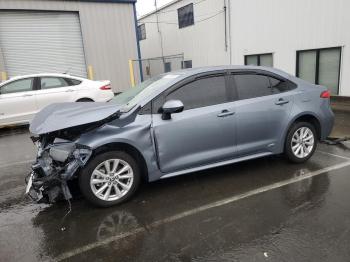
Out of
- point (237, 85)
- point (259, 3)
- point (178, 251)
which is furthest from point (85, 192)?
point (259, 3)

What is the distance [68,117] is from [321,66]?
34.8ft

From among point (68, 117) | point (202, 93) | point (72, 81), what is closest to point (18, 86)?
point (72, 81)

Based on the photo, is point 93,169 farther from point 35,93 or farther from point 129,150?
point 35,93

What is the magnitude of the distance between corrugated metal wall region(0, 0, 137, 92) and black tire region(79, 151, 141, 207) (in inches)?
480

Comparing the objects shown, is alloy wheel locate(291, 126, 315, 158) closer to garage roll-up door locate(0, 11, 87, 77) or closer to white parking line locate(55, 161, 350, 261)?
white parking line locate(55, 161, 350, 261)

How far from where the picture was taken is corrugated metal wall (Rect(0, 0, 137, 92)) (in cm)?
1468

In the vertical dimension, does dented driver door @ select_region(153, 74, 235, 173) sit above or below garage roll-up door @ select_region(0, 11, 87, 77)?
below

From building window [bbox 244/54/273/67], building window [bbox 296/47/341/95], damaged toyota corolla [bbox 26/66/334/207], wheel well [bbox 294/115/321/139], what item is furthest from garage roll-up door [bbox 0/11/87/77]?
wheel well [bbox 294/115/321/139]

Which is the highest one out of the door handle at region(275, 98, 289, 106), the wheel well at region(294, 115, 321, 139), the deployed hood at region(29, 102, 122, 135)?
the deployed hood at region(29, 102, 122, 135)

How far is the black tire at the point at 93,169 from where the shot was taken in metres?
3.71

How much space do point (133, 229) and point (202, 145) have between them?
146 centimetres

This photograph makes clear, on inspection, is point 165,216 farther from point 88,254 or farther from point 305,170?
point 305,170

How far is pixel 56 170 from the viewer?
371cm

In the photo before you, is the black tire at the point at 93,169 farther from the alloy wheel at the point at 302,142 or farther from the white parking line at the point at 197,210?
the alloy wheel at the point at 302,142
